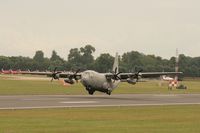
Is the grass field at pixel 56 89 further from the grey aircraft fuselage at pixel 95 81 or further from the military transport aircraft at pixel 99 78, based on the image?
the grey aircraft fuselage at pixel 95 81

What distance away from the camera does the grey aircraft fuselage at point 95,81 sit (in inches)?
2532

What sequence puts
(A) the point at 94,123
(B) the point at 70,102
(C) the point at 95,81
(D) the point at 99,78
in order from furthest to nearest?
(D) the point at 99,78, (C) the point at 95,81, (B) the point at 70,102, (A) the point at 94,123

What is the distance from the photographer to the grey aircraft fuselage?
64312 millimetres

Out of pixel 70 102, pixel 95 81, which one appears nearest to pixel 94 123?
pixel 70 102

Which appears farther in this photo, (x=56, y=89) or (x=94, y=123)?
(x=56, y=89)

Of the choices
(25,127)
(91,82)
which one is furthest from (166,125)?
(91,82)

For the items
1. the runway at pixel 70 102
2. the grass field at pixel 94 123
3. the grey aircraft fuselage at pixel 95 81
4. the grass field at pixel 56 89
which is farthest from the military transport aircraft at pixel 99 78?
the grass field at pixel 94 123

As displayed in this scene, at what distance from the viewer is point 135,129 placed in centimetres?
2542

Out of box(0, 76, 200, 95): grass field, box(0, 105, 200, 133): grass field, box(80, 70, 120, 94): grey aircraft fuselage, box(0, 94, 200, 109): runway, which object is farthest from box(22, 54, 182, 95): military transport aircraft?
box(0, 105, 200, 133): grass field

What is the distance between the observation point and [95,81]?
64562mm

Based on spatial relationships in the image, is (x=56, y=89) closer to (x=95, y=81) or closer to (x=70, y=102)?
(x=95, y=81)

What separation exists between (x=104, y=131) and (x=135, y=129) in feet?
5.61

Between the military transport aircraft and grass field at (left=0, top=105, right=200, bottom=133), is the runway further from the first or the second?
grass field at (left=0, top=105, right=200, bottom=133)

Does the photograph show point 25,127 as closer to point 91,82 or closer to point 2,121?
point 2,121
